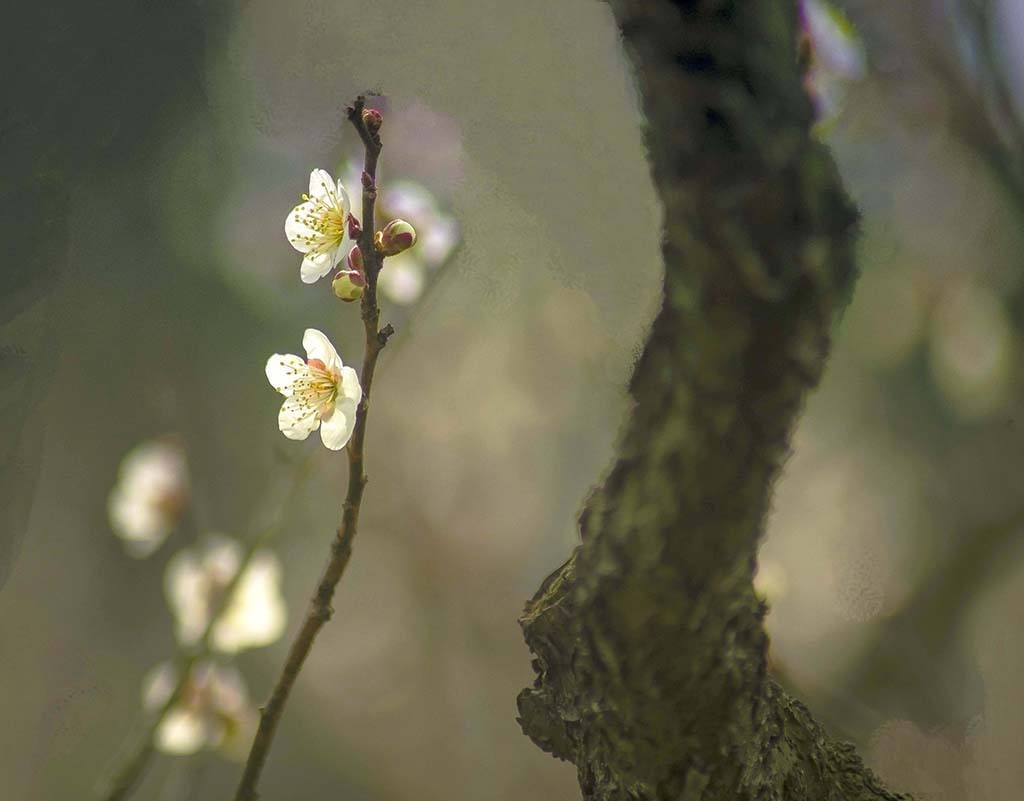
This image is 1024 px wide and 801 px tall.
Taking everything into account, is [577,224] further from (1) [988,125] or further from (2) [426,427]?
(1) [988,125]

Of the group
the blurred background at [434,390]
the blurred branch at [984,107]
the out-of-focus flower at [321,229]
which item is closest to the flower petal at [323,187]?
the out-of-focus flower at [321,229]

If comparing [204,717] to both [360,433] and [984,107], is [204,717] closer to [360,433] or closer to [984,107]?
[360,433]

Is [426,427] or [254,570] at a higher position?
[426,427]

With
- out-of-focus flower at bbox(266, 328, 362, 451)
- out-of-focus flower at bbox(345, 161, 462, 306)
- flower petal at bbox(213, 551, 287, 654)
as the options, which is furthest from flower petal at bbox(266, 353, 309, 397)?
flower petal at bbox(213, 551, 287, 654)

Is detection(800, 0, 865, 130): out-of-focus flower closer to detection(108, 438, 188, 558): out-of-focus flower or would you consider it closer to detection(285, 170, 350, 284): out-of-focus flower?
detection(285, 170, 350, 284): out-of-focus flower

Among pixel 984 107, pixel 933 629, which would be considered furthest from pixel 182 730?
pixel 984 107

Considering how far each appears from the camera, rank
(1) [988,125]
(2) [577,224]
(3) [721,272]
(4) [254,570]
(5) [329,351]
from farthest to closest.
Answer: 1. (2) [577,224]
2. (1) [988,125]
3. (4) [254,570]
4. (5) [329,351]
5. (3) [721,272]

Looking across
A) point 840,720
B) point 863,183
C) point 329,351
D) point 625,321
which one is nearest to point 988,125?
point 863,183
